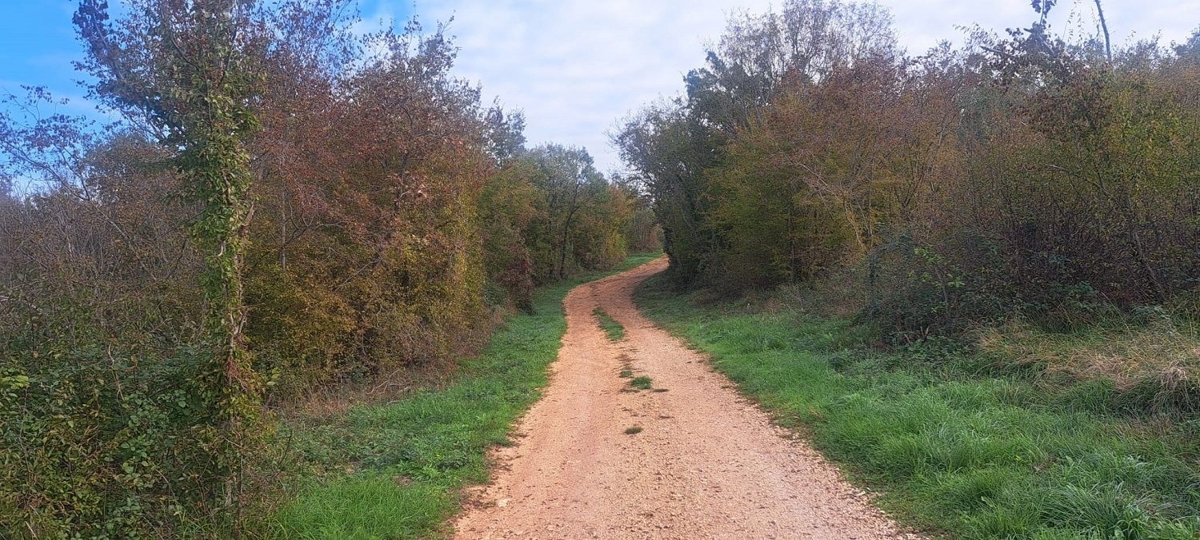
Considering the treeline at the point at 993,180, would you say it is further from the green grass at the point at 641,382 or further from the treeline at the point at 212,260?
the treeline at the point at 212,260

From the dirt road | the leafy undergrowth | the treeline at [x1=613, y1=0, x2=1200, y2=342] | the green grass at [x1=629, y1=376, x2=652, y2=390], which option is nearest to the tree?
the dirt road

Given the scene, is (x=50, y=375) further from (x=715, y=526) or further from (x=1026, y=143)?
(x=1026, y=143)

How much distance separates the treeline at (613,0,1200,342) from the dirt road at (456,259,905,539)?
163 inches

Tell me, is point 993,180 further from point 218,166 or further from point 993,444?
point 218,166

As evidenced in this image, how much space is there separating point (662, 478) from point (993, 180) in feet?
24.7

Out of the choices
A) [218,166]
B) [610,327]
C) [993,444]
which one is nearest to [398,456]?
[218,166]

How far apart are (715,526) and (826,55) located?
73.0 feet

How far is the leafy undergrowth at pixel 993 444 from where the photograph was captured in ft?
12.9

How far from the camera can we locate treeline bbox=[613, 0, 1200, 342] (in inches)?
323

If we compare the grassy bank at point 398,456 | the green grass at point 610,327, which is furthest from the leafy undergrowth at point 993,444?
the green grass at point 610,327

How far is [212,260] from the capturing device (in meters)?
4.13

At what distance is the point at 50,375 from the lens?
3.98 m

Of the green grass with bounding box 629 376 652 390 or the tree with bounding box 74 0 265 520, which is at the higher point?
the tree with bounding box 74 0 265 520

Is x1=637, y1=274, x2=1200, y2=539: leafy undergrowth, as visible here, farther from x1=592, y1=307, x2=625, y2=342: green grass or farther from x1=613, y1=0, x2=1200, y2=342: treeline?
x1=592, y1=307, x2=625, y2=342: green grass
